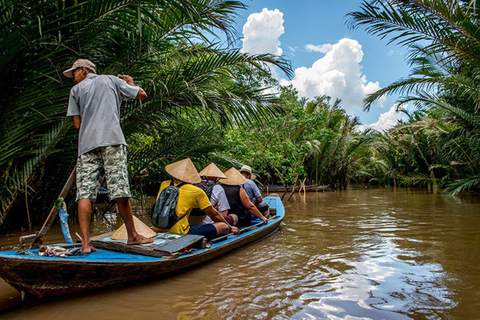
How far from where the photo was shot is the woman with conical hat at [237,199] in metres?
5.91

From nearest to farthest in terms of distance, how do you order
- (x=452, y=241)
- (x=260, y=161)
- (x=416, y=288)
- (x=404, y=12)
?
1. (x=416, y=288)
2. (x=452, y=241)
3. (x=404, y=12)
4. (x=260, y=161)

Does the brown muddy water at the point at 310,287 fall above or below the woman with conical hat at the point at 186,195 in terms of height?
below

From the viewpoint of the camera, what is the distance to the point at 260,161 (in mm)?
13188

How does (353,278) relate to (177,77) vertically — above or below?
below

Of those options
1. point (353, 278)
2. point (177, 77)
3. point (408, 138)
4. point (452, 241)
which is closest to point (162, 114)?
point (177, 77)

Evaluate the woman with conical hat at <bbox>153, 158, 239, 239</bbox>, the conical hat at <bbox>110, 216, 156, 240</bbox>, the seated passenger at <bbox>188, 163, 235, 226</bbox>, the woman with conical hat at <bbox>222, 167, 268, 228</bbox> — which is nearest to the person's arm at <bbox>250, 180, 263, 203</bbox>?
the woman with conical hat at <bbox>222, 167, 268, 228</bbox>

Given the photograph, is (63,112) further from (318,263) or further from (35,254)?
(318,263)

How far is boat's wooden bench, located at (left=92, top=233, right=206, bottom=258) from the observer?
3680mm

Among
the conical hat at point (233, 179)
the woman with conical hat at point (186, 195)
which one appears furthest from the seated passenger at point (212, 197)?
the woman with conical hat at point (186, 195)

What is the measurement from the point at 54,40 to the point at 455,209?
418 inches

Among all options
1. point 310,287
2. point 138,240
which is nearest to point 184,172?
point 138,240

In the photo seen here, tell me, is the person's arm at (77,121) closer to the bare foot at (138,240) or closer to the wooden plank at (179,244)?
the bare foot at (138,240)

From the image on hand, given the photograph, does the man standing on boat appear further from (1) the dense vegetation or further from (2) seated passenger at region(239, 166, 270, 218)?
(2) seated passenger at region(239, 166, 270, 218)

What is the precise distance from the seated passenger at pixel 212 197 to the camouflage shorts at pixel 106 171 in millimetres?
1751
